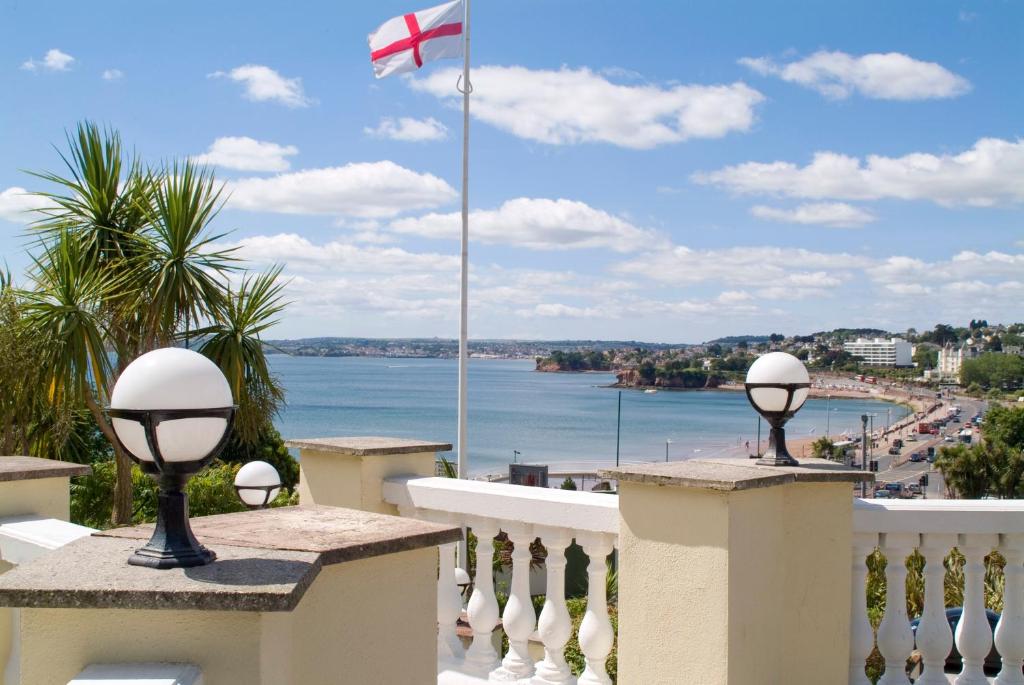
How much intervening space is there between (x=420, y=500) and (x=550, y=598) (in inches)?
32.7

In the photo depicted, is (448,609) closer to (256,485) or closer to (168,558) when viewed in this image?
(168,558)

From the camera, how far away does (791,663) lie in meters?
3.29

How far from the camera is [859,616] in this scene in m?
3.34

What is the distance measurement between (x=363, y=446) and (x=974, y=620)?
2664mm

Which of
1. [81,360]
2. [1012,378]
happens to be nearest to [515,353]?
[1012,378]

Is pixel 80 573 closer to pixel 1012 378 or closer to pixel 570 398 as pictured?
pixel 1012 378

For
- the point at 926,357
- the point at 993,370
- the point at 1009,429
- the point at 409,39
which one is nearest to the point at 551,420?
the point at 926,357

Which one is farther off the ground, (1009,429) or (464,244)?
(464,244)

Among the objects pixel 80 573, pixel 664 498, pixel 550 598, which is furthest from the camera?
pixel 550 598

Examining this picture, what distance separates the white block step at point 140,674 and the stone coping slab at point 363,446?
230 centimetres

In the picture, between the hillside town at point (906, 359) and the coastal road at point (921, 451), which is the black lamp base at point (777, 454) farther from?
the hillside town at point (906, 359)

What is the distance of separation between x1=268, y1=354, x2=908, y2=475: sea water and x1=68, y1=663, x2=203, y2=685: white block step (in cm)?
6731

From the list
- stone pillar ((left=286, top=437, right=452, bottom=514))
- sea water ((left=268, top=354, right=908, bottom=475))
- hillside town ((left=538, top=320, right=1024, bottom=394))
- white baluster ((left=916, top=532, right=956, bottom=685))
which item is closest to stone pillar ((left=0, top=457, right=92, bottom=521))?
stone pillar ((left=286, top=437, right=452, bottom=514))

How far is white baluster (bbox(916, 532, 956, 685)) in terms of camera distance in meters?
3.29
